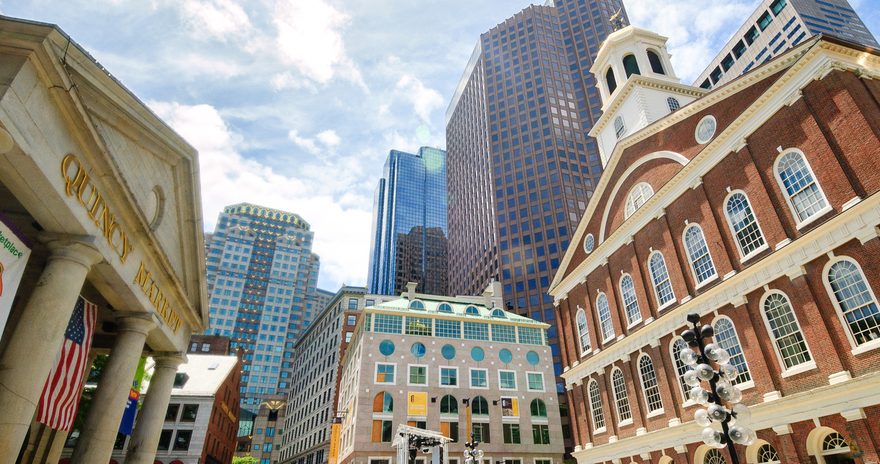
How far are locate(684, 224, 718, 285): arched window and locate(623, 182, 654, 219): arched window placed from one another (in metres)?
4.15

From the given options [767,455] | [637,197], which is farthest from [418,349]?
[767,455]

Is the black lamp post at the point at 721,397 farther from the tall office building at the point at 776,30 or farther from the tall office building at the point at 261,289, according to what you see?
the tall office building at the point at 261,289

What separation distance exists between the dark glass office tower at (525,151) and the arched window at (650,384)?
195 ft

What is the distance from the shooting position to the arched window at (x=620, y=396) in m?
28.4

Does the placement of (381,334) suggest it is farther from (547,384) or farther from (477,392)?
(547,384)

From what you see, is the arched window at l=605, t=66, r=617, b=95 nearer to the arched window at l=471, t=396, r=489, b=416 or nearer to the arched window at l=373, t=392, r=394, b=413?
the arched window at l=471, t=396, r=489, b=416

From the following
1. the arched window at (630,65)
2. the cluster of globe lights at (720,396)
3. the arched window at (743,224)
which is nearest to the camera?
the cluster of globe lights at (720,396)

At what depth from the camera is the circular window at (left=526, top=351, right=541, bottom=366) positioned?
55.5 meters

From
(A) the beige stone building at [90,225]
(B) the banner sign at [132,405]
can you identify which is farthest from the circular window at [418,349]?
(B) the banner sign at [132,405]

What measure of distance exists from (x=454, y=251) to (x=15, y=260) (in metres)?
126

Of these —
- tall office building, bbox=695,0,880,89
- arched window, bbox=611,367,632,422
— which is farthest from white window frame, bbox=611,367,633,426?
tall office building, bbox=695,0,880,89

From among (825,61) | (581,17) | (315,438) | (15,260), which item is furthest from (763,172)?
(581,17)

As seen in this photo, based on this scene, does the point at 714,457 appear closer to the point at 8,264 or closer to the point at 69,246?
the point at 69,246

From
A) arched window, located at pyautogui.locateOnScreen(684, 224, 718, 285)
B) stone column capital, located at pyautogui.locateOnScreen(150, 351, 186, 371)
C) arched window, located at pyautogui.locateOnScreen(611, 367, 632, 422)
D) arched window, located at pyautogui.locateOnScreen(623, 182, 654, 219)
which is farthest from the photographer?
arched window, located at pyautogui.locateOnScreen(623, 182, 654, 219)
